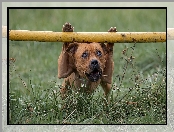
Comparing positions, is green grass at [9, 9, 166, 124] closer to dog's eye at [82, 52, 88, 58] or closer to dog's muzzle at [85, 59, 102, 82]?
dog's muzzle at [85, 59, 102, 82]

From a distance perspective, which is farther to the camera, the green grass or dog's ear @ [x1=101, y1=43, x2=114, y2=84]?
dog's ear @ [x1=101, y1=43, x2=114, y2=84]

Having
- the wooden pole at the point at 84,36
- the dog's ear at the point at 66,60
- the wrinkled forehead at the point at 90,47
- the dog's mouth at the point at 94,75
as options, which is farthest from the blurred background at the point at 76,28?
the wooden pole at the point at 84,36

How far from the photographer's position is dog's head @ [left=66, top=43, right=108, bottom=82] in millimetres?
6902

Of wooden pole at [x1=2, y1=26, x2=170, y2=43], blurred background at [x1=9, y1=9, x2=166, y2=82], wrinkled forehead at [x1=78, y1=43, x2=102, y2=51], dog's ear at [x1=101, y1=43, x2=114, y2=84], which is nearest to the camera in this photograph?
wooden pole at [x1=2, y1=26, x2=170, y2=43]

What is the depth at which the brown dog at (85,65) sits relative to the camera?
6949mm

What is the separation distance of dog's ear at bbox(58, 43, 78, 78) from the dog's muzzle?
0.33 metres

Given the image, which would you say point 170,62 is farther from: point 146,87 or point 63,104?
point 63,104

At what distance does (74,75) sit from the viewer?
734 centimetres

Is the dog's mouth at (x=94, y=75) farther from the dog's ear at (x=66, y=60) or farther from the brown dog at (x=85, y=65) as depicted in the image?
the dog's ear at (x=66, y=60)

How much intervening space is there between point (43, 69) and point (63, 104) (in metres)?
2.45

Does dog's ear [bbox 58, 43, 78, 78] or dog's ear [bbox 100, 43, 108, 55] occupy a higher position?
dog's ear [bbox 100, 43, 108, 55]

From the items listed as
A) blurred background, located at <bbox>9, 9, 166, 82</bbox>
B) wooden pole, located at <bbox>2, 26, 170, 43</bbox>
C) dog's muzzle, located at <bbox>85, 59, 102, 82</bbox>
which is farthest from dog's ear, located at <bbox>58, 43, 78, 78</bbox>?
blurred background, located at <bbox>9, 9, 166, 82</bbox>

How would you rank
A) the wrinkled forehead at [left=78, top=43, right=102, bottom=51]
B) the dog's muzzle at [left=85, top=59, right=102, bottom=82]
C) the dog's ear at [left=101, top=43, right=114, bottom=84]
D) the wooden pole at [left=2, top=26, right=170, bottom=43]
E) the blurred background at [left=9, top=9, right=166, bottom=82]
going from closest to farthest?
1. the wooden pole at [left=2, top=26, right=170, bottom=43]
2. the dog's muzzle at [left=85, top=59, right=102, bottom=82]
3. the wrinkled forehead at [left=78, top=43, right=102, bottom=51]
4. the dog's ear at [left=101, top=43, right=114, bottom=84]
5. the blurred background at [left=9, top=9, right=166, bottom=82]

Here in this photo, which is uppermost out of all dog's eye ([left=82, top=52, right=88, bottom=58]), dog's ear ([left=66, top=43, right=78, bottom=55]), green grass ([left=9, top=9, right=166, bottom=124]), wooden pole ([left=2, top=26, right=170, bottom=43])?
wooden pole ([left=2, top=26, right=170, bottom=43])
